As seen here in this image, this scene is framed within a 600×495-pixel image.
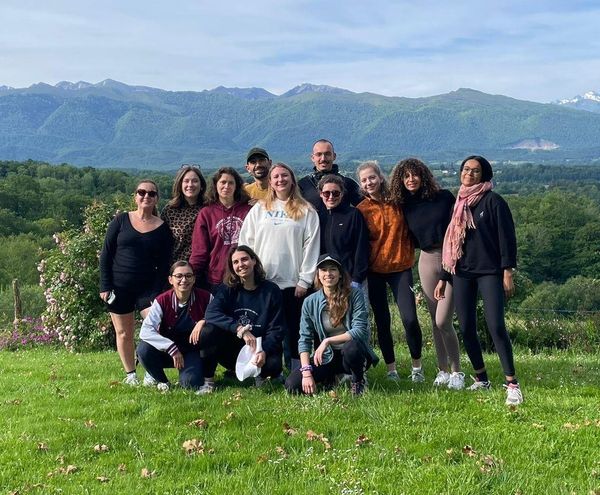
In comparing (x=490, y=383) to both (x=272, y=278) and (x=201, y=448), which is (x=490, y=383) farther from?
(x=201, y=448)

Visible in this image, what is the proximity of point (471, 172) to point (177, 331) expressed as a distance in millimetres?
3503

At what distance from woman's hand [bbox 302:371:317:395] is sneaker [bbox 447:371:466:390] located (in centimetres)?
150

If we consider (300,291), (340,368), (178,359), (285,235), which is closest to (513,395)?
(340,368)

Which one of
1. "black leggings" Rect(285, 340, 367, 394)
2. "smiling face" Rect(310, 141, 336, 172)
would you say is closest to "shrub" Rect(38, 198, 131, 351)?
"smiling face" Rect(310, 141, 336, 172)

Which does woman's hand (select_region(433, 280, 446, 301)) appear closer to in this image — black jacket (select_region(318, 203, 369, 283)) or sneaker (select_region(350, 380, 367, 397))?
black jacket (select_region(318, 203, 369, 283))

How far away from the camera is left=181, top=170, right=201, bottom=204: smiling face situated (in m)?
7.41

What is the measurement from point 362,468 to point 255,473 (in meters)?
0.76

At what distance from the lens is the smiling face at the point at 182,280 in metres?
6.87

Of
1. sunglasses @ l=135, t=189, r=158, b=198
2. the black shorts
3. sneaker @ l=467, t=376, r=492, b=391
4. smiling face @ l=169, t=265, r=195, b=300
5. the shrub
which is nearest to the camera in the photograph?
sneaker @ l=467, t=376, r=492, b=391

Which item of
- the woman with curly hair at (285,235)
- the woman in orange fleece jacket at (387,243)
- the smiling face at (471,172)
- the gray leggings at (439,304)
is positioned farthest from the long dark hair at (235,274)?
the smiling face at (471,172)

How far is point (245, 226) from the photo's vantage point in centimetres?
696

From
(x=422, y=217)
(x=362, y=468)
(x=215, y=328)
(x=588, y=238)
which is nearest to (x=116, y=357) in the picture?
(x=215, y=328)

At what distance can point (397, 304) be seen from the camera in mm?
7266

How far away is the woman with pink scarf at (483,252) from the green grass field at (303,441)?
0.70 meters
